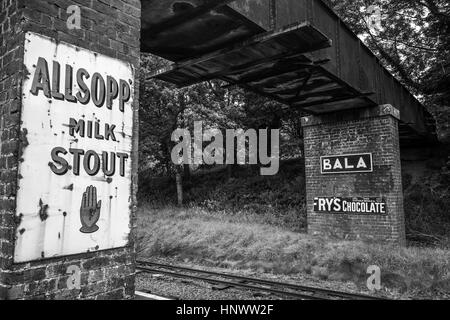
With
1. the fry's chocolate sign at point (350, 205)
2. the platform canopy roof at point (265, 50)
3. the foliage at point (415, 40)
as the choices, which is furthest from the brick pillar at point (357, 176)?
the foliage at point (415, 40)

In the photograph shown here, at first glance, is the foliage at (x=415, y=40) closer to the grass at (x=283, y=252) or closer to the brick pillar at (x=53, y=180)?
the grass at (x=283, y=252)

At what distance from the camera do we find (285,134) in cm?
1934

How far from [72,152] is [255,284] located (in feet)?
18.9

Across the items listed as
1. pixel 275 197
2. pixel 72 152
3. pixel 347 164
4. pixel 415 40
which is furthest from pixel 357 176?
pixel 415 40

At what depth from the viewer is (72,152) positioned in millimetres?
2850

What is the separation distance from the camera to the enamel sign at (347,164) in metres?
10.0

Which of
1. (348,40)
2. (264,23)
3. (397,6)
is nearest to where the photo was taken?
(264,23)

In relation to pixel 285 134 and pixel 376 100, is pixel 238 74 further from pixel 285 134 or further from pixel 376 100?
pixel 285 134

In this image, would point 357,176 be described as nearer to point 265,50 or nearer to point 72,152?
point 265,50

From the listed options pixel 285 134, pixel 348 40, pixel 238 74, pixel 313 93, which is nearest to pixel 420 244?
pixel 313 93

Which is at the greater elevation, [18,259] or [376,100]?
[376,100]

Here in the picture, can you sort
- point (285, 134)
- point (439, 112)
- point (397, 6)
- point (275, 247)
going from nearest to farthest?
point (275, 247), point (439, 112), point (397, 6), point (285, 134)

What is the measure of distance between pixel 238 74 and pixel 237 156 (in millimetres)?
12287

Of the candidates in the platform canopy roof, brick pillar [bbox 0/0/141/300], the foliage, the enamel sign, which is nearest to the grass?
the enamel sign
